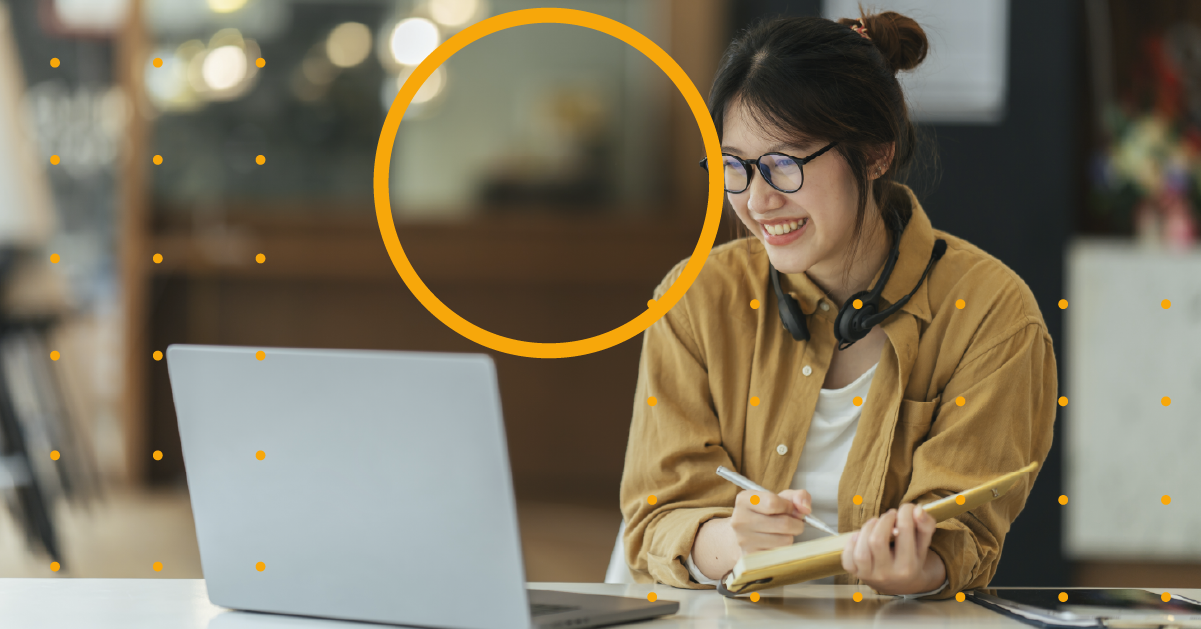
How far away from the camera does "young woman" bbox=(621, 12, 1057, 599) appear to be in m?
1.00

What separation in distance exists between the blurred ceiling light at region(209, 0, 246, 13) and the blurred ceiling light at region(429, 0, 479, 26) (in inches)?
26.9

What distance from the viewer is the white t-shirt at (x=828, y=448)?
43.4 inches

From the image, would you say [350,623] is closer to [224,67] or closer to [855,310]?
[855,310]

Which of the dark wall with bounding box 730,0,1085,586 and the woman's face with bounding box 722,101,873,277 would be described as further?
the dark wall with bounding box 730,0,1085,586

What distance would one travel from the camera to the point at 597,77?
12.9 ft

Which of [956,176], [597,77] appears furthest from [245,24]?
[956,176]

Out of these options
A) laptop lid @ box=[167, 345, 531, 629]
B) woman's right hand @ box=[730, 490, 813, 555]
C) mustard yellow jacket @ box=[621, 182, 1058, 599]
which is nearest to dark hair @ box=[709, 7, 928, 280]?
mustard yellow jacket @ box=[621, 182, 1058, 599]

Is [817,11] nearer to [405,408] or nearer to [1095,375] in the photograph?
[1095,375]

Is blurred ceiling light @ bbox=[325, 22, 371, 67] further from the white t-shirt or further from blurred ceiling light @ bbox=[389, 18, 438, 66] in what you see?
the white t-shirt

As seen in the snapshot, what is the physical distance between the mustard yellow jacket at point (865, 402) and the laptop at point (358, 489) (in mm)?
235

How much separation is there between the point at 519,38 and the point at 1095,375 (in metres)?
2.35

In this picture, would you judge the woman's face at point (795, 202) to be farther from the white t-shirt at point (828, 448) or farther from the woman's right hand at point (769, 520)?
the woman's right hand at point (769, 520)

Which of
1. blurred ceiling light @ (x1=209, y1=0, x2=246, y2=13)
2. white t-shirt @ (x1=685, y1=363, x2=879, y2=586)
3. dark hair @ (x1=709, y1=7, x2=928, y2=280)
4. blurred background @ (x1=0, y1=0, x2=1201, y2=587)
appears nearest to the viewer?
dark hair @ (x1=709, y1=7, x2=928, y2=280)

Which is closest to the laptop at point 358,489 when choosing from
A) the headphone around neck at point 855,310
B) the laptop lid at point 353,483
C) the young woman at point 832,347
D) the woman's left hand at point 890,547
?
the laptop lid at point 353,483
